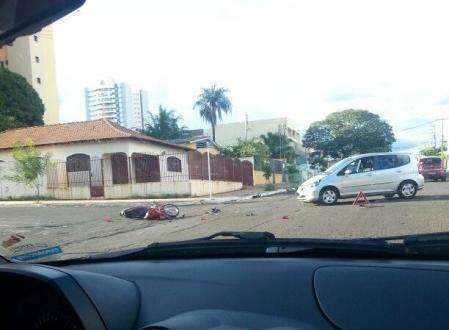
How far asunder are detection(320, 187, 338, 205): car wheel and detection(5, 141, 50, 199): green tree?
56.6 ft

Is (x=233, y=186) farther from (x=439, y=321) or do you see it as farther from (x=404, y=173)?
(x=439, y=321)

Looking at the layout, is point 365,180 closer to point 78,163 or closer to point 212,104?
point 78,163

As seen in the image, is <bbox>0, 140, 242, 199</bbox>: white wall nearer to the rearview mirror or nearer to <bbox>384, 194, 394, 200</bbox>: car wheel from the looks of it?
<bbox>384, 194, 394, 200</bbox>: car wheel

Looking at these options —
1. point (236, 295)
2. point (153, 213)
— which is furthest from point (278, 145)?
point (236, 295)

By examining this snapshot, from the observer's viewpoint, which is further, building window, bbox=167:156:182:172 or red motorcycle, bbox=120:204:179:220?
building window, bbox=167:156:182:172

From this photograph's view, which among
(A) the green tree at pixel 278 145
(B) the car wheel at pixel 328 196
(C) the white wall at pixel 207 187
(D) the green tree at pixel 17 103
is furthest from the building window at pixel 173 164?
(A) the green tree at pixel 278 145

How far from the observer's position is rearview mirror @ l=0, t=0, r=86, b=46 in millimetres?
3240

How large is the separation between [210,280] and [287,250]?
1.25 ft

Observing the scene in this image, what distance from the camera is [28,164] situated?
28.8m

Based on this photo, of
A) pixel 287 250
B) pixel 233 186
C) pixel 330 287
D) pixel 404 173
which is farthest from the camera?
pixel 233 186

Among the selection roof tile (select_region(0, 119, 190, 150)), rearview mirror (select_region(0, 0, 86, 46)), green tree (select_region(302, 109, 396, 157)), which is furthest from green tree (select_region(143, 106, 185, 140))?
rearview mirror (select_region(0, 0, 86, 46))

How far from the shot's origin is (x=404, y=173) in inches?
705

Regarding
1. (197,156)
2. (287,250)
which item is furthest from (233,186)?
(287,250)

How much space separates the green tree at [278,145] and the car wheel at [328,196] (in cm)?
3056
